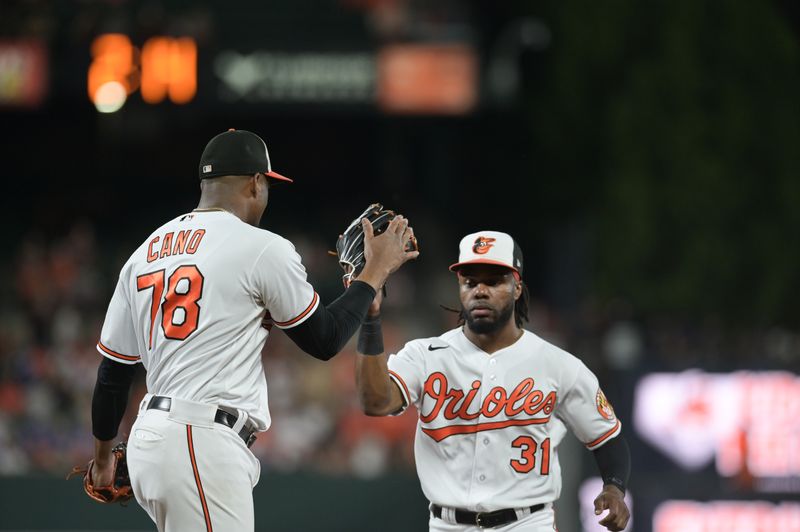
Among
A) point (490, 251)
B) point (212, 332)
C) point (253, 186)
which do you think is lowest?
point (212, 332)

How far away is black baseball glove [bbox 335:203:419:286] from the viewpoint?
184 inches

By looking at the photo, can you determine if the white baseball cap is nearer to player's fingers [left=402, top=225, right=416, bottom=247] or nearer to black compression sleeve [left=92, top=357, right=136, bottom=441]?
player's fingers [left=402, top=225, right=416, bottom=247]

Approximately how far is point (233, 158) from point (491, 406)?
4.58 ft

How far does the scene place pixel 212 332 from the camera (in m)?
4.16

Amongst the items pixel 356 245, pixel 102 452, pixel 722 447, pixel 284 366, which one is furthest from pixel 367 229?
pixel 284 366

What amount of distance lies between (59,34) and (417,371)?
392 inches

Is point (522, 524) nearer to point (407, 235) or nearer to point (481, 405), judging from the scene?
point (481, 405)

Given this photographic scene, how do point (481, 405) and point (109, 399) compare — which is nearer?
point (109, 399)

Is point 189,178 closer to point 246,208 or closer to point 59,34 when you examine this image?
point 59,34

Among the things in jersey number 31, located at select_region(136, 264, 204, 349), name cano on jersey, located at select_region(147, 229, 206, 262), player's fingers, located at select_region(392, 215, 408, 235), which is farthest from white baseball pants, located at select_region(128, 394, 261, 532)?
player's fingers, located at select_region(392, 215, 408, 235)

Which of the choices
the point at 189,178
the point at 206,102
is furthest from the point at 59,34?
the point at 189,178

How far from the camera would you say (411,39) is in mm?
14680

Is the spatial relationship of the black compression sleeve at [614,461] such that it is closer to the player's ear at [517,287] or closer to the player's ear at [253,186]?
the player's ear at [517,287]

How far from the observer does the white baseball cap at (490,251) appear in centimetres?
498
